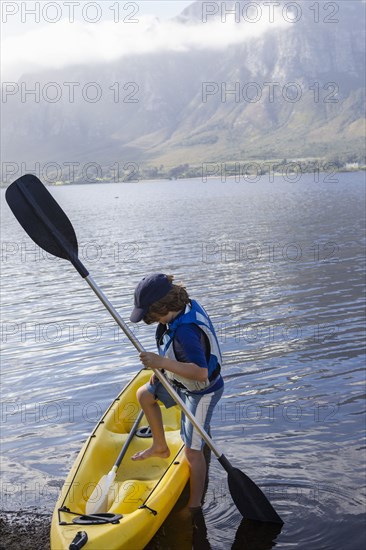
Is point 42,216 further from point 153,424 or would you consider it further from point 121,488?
point 121,488

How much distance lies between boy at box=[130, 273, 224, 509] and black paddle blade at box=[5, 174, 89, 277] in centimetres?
172

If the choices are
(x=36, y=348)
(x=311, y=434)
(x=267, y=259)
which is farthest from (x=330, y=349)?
(x=267, y=259)

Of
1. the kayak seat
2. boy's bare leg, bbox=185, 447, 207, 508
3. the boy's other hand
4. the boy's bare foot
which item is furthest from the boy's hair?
the kayak seat

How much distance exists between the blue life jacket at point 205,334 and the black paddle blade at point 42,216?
177cm

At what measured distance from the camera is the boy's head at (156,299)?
25.5 ft

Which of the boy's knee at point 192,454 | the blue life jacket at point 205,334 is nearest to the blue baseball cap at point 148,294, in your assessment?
the blue life jacket at point 205,334

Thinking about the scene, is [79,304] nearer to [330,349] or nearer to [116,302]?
[116,302]

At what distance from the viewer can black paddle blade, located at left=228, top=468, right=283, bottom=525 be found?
348 inches

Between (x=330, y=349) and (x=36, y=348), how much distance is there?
7.47m

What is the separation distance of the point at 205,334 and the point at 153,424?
1.57m

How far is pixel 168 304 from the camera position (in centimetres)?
787

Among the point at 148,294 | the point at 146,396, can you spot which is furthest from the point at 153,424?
the point at 148,294

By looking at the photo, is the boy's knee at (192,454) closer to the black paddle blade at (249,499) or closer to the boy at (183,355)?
the boy at (183,355)

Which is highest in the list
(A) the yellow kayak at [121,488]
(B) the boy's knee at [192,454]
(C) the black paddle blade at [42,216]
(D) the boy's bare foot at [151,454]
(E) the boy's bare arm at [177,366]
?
(C) the black paddle blade at [42,216]
